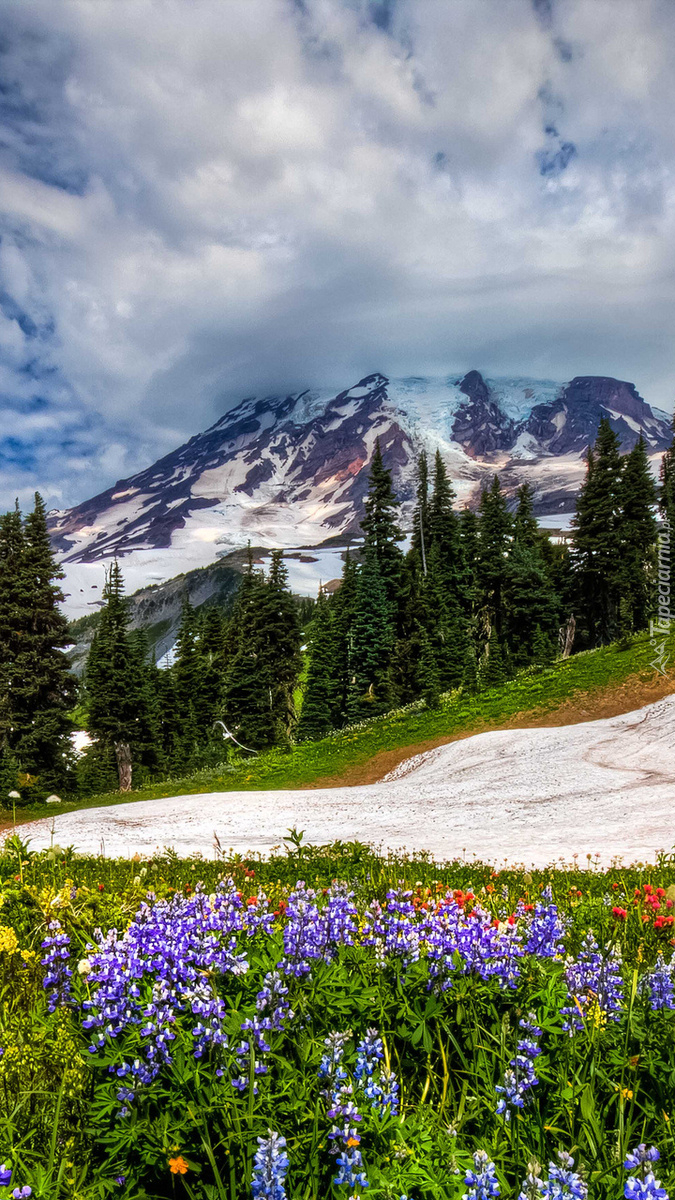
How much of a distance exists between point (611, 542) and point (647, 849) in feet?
149

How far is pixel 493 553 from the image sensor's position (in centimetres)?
5972

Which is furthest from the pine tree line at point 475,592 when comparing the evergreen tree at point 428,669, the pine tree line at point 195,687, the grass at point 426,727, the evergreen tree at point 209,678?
the grass at point 426,727

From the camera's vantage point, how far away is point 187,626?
6297 cm

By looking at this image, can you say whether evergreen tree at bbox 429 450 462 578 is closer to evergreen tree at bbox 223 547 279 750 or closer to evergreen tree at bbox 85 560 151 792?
evergreen tree at bbox 223 547 279 750

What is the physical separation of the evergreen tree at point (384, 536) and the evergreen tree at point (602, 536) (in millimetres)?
15090

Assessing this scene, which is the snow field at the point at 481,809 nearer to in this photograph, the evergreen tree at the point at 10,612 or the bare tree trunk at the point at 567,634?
the evergreen tree at the point at 10,612

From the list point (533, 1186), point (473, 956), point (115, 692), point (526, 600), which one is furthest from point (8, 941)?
point (526, 600)

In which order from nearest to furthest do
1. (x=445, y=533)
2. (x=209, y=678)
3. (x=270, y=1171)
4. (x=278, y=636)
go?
(x=270, y=1171), (x=278, y=636), (x=209, y=678), (x=445, y=533)

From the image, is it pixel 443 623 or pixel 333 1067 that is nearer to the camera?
pixel 333 1067

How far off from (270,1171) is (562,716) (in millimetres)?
26757

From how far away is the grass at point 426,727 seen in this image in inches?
1073

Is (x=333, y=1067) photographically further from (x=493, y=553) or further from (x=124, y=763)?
(x=493, y=553)

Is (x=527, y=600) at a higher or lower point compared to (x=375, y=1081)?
higher

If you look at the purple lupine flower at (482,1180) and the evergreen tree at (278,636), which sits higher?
the evergreen tree at (278,636)
